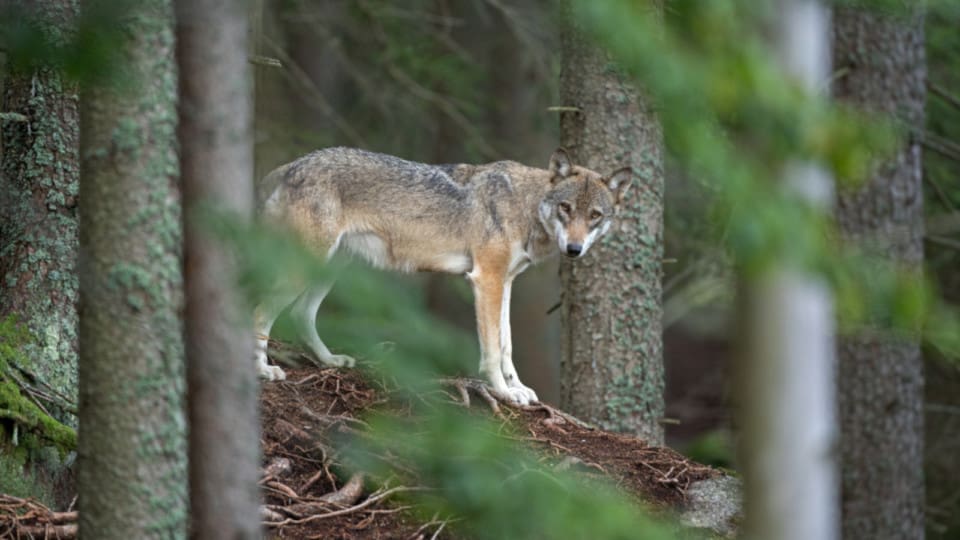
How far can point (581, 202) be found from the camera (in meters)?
7.58

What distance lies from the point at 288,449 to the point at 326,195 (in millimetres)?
2304

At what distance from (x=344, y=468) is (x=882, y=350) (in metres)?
5.65

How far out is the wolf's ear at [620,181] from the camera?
750 centimetres

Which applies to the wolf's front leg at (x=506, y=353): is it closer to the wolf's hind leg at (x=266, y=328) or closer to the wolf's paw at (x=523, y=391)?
the wolf's paw at (x=523, y=391)

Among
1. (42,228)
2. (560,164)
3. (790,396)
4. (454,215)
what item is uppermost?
(560,164)

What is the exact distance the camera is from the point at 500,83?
14.1 meters

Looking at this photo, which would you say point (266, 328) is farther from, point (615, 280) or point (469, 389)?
point (615, 280)

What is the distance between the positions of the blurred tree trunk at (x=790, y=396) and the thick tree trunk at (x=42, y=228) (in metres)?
4.46

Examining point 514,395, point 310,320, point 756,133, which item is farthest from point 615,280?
point 756,133

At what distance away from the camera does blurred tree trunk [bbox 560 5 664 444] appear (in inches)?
299

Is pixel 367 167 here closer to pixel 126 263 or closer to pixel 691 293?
pixel 126 263

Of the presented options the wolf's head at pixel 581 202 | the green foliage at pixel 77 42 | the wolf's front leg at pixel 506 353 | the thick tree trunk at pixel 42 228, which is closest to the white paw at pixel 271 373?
the thick tree trunk at pixel 42 228

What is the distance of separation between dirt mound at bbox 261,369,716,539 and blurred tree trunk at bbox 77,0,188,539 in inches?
52.2

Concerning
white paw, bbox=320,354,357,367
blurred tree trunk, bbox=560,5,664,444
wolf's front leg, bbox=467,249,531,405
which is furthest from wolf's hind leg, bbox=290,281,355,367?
blurred tree trunk, bbox=560,5,664,444
